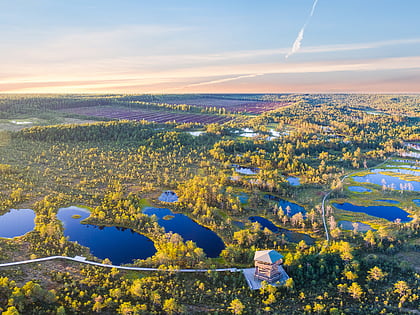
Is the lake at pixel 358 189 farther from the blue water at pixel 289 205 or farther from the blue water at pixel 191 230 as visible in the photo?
the blue water at pixel 191 230

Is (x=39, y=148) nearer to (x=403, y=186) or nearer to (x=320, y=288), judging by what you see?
(x=320, y=288)

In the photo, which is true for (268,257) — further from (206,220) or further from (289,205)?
(289,205)

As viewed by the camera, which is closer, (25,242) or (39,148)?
(25,242)

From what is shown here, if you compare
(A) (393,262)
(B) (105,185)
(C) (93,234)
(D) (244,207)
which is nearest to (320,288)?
(A) (393,262)

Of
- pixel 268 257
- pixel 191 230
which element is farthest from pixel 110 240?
pixel 268 257

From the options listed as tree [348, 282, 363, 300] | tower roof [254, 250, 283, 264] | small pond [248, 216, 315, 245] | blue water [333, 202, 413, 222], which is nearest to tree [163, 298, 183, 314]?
tower roof [254, 250, 283, 264]

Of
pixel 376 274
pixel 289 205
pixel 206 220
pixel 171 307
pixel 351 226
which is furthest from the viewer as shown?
pixel 289 205
